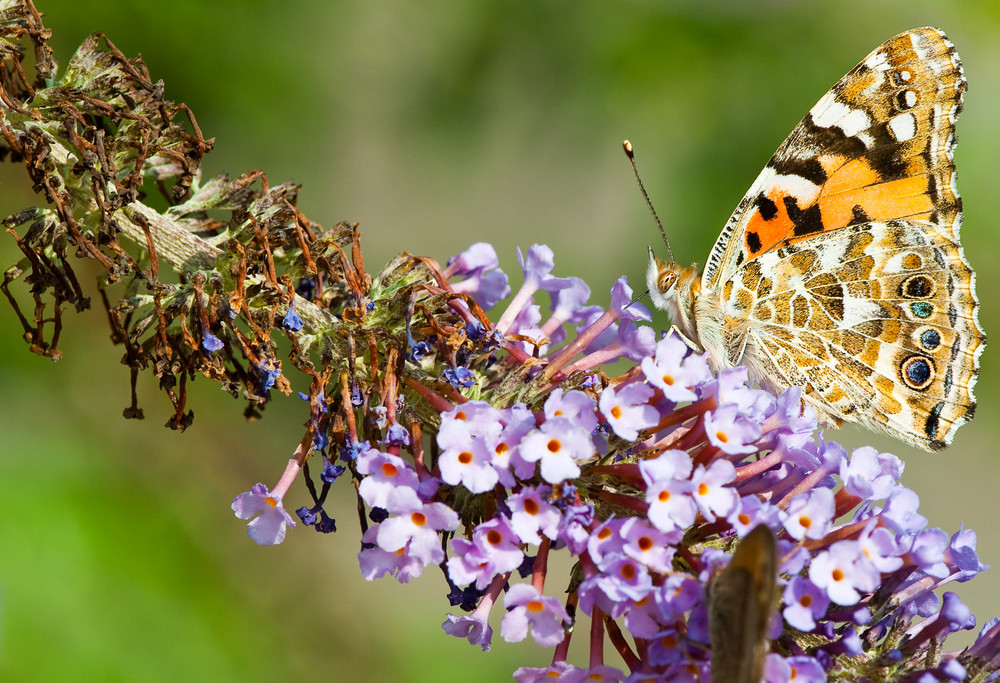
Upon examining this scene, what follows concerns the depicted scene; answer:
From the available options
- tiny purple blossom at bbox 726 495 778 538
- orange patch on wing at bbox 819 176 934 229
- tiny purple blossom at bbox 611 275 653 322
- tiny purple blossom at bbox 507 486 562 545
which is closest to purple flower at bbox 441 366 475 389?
tiny purple blossom at bbox 507 486 562 545

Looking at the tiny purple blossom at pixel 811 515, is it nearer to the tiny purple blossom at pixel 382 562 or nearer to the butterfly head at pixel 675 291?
the tiny purple blossom at pixel 382 562

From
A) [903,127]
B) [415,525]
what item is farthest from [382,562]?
[903,127]

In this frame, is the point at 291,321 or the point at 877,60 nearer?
the point at 291,321

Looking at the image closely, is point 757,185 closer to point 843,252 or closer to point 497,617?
point 843,252

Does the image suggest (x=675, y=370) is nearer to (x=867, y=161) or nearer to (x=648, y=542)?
(x=648, y=542)

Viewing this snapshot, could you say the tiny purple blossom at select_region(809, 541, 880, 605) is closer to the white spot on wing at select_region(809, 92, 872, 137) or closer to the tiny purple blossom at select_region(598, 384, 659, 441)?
the tiny purple blossom at select_region(598, 384, 659, 441)
